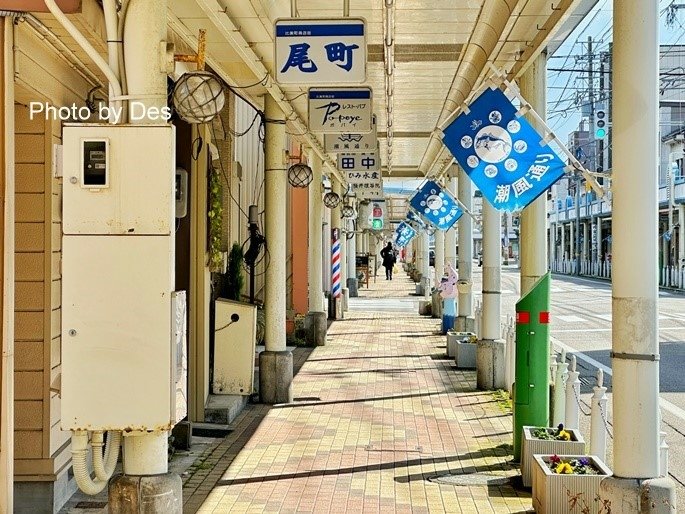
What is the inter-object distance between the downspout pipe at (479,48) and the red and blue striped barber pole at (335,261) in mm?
11873

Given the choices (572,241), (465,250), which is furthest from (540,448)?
(572,241)

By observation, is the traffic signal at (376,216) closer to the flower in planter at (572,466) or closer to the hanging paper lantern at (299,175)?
the hanging paper lantern at (299,175)

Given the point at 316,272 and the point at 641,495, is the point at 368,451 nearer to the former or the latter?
the point at 641,495

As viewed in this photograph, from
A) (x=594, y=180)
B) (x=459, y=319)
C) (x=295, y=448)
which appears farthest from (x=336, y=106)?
(x=459, y=319)

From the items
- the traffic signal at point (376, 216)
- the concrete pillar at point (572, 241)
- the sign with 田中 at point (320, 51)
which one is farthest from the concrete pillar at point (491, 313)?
the concrete pillar at point (572, 241)

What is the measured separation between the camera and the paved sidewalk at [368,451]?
858 cm

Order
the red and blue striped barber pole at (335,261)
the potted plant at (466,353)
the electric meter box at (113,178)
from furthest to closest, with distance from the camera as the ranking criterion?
the red and blue striped barber pole at (335,261) < the potted plant at (466,353) < the electric meter box at (113,178)

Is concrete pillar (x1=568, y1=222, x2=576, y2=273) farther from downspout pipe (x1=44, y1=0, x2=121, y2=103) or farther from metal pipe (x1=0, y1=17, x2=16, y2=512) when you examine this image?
downspout pipe (x1=44, y1=0, x2=121, y2=103)

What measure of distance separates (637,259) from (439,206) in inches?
544

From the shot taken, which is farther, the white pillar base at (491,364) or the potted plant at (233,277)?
the potted plant at (233,277)

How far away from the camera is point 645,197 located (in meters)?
6.25

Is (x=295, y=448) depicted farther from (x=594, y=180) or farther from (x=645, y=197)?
(x=645, y=197)

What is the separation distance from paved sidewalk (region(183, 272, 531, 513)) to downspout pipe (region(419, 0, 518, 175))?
4.42m

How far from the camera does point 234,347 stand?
13344mm
